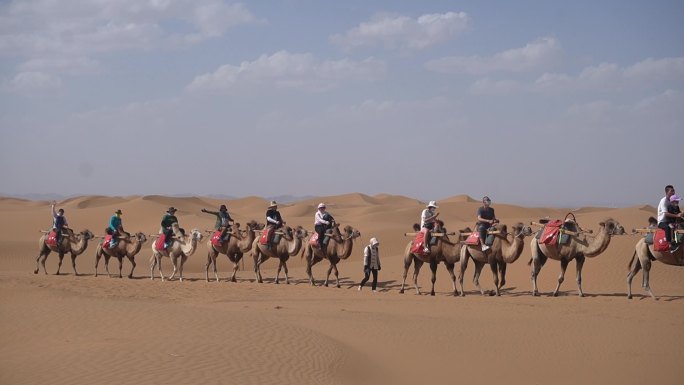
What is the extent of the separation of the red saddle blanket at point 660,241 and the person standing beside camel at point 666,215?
0.23 ft

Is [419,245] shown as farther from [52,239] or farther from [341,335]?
[52,239]

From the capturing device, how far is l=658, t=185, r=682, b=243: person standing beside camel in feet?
54.7

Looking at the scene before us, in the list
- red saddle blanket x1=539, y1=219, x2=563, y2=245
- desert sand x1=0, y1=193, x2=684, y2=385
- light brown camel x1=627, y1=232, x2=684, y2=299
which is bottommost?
desert sand x1=0, y1=193, x2=684, y2=385

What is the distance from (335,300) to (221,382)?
9.53 metres

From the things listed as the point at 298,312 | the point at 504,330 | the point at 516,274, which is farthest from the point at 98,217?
the point at 504,330

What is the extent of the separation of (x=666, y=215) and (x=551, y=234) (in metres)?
3.02

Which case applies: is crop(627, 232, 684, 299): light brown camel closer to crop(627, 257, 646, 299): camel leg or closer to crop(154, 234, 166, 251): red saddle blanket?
crop(627, 257, 646, 299): camel leg

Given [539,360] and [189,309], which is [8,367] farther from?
[539,360]

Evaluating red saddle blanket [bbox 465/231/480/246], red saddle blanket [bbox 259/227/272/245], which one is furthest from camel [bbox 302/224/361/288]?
red saddle blanket [bbox 465/231/480/246]

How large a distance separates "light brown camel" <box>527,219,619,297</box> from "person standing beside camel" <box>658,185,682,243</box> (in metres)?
1.43

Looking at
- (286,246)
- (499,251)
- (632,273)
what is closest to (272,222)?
(286,246)

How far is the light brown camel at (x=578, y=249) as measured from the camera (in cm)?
1833

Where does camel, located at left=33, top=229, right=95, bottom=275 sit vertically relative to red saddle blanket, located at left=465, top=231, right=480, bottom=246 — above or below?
below

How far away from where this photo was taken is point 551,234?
1892 cm
